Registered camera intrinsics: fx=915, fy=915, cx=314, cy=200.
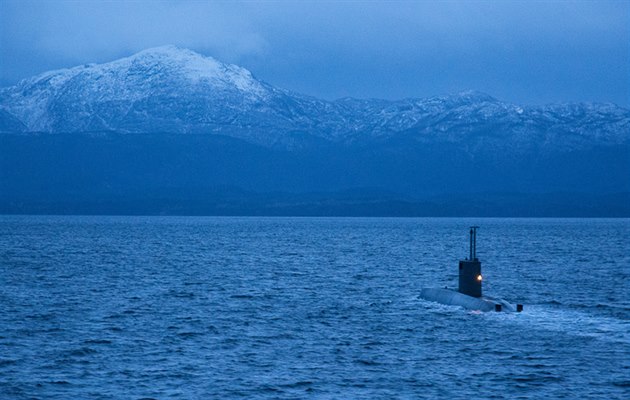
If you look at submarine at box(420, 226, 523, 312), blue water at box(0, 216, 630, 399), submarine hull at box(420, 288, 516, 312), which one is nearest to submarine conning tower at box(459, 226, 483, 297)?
submarine at box(420, 226, 523, 312)

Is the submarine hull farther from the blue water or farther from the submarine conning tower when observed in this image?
the blue water

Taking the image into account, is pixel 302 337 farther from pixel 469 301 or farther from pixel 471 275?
pixel 471 275

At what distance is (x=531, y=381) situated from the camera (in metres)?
39.8

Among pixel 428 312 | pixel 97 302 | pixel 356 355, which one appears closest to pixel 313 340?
pixel 356 355

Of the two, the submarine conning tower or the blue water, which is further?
the submarine conning tower

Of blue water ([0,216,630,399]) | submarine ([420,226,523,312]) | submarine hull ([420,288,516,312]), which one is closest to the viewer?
blue water ([0,216,630,399])

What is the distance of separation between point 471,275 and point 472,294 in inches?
63.9

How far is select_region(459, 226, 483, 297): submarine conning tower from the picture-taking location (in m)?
60.8

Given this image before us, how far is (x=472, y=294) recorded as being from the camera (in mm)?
62625

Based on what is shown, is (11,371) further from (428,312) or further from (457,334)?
(428,312)

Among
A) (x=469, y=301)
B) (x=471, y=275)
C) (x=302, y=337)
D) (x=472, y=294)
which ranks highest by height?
(x=471, y=275)

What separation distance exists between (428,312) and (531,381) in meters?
21.6

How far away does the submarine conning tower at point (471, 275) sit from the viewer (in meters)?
60.8

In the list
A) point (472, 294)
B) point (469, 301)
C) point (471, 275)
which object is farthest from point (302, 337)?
point (472, 294)
